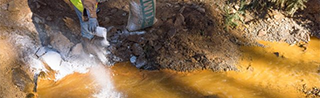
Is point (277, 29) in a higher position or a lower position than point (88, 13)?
lower

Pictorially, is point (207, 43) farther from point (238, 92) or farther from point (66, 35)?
point (66, 35)

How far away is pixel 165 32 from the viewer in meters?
3.67

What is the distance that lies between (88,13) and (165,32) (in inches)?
45.3

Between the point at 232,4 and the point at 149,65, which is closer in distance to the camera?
the point at 149,65

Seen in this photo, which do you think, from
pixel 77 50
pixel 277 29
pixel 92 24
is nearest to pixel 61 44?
pixel 77 50

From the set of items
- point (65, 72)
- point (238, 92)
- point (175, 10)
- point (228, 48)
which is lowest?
point (65, 72)

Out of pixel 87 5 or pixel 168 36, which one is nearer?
pixel 87 5

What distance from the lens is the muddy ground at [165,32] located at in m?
3.45

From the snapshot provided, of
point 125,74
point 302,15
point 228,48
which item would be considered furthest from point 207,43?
point 302,15

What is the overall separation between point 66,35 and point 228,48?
2182mm

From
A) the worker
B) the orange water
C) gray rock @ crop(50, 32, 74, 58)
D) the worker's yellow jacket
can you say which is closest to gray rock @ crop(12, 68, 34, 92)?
the orange water

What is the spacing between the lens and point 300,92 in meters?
3.20

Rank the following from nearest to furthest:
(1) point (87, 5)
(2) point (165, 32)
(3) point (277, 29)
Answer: (1) point (87, 5) < (2) point (165, 32) < (3) point (277, 29)

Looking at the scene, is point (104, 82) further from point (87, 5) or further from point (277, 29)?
point (277, 29)
